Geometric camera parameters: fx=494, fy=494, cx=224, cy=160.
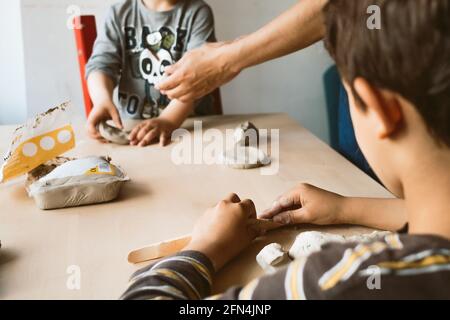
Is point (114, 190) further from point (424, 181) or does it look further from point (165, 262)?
point (424, 181)

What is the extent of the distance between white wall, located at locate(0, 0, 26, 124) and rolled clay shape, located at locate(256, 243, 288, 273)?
1403 millimetres

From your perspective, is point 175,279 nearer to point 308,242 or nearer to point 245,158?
point 308,242

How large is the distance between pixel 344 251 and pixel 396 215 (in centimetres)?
28

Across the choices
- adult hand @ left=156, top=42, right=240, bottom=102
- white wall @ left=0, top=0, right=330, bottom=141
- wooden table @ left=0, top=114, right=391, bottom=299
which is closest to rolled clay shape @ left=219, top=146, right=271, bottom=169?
wooden table @ left=0, top=114, right=391, bottom=299

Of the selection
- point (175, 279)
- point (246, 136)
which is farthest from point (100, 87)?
point (175, 279)

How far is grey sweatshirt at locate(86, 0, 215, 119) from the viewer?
1399 millimetres

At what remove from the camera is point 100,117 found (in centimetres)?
114

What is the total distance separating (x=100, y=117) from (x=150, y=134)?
5.8 inches

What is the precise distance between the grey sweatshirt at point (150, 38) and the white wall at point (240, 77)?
34cm

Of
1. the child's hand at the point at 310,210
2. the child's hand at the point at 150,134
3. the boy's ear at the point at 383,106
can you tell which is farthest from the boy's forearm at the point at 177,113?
the boy's ear at the point at 383,106

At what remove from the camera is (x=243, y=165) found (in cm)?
90

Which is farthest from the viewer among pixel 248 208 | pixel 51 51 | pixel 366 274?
pixel 51 51

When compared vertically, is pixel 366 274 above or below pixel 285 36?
below
